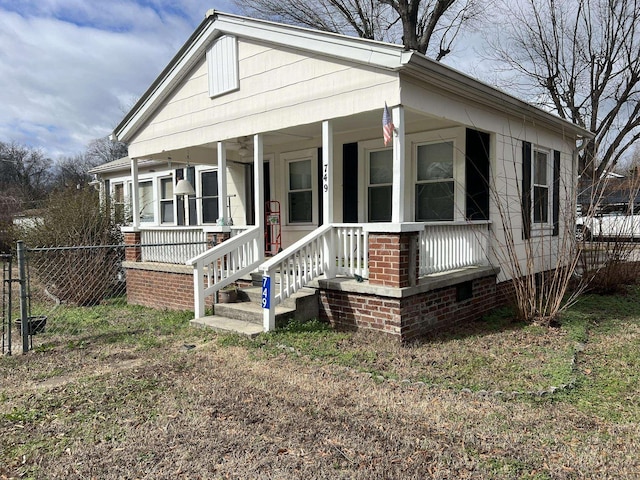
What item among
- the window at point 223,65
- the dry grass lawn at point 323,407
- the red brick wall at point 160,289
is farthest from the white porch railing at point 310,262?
the window at point 223,65

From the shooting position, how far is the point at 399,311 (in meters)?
5.38

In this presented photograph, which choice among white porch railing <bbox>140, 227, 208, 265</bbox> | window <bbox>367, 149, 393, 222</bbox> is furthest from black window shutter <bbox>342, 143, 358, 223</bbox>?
white porch railing <bbox>140, 227, 208, 265</bbox>

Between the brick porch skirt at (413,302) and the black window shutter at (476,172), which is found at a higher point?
the black window shutter at (476,172)

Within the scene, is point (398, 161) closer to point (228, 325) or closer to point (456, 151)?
point (456, 151)

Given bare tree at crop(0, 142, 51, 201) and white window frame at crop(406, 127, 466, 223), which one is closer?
white window frame at crop(406, 127, 466, 223)

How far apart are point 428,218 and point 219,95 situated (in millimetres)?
3872

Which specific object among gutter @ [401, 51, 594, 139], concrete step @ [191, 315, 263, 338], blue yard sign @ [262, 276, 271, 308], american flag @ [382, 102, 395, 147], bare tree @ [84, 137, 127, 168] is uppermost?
bare tree @ [84, 137, 127, 168]

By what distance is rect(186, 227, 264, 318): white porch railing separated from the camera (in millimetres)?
6391

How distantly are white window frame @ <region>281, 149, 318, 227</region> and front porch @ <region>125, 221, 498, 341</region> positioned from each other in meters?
1.83

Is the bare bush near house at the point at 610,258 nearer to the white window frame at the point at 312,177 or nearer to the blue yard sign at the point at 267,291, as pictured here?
the white window frame at the point at 312,177

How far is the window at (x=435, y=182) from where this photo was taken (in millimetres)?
7094

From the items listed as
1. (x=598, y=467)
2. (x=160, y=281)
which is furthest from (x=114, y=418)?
(x=160, y=281)

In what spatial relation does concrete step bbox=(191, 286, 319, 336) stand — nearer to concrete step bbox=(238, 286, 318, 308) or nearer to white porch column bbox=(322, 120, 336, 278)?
concrete step bbox=(238, 286, 318, 308)

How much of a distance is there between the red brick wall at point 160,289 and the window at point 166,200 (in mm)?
3909
